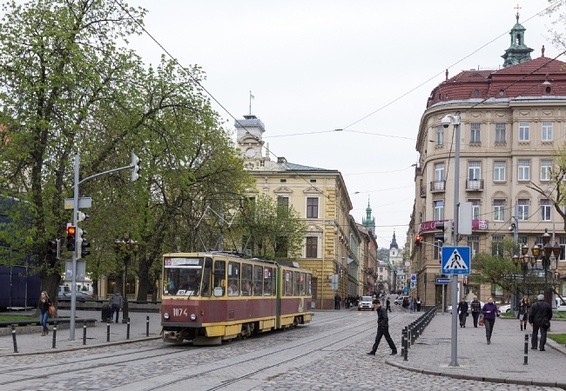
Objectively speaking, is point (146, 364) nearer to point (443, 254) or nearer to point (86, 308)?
point (443, 254)

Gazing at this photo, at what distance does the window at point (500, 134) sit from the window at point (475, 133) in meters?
1.55

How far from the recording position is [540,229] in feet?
235

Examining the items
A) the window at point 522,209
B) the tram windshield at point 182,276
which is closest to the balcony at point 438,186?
the window at point 522,209

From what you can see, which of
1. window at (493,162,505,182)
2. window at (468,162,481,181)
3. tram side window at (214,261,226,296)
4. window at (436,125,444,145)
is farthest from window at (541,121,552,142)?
tram side window at (214,261,226,296)

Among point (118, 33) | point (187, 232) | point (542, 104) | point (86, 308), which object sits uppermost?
point (542, 104)

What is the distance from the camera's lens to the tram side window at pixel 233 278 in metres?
26.8

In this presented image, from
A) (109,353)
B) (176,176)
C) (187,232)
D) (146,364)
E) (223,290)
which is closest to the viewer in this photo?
(146,364)

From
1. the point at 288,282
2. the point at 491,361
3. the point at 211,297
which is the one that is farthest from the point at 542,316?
the point at 288,282

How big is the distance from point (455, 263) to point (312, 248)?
2430 inches

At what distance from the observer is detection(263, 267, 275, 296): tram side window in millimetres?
31475

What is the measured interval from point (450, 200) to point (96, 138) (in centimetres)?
4758

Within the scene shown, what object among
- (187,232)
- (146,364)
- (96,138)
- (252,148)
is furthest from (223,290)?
(252,148)

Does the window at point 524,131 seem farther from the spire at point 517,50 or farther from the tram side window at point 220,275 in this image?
the tram side window at point 220,275

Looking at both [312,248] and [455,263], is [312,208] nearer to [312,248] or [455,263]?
[312,248]
